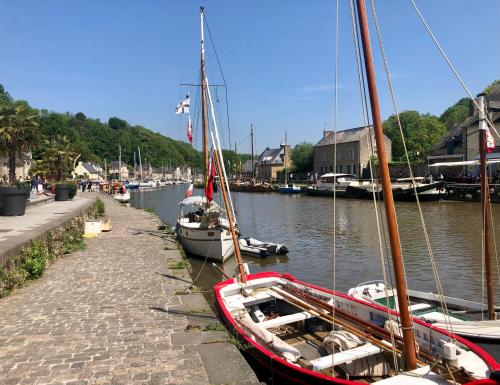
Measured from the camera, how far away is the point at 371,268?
52.9 ft

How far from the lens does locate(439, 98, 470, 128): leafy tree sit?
3406 inches

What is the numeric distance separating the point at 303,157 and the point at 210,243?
265ft

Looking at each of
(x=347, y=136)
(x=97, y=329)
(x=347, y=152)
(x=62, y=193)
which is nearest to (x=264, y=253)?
(x=97, y=329)

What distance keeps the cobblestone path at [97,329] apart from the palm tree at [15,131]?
20667 mm

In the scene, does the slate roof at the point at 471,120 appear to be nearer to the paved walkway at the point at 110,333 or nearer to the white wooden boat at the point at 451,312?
the white wooden boat at the point at 451,312

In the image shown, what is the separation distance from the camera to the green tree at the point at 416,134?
71375mm

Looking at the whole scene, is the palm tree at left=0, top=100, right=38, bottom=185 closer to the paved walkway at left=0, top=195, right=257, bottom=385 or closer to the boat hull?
the boat hull

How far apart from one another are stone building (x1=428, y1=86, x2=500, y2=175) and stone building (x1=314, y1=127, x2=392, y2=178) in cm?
1383

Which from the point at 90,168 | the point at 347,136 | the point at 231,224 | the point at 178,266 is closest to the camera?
the point at 231,224

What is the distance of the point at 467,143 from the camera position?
5050cm

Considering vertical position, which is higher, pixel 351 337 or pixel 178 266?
pixel 351 337

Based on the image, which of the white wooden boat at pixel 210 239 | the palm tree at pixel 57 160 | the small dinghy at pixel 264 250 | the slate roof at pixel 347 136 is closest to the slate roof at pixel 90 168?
the palm tree at pixel 57 160

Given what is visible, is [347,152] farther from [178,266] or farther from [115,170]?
[115,170]

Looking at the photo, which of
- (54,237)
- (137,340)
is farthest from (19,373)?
(54,237)
